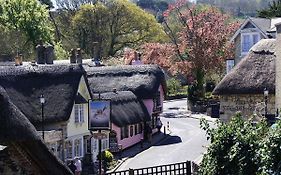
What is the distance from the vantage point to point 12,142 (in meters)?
12.4

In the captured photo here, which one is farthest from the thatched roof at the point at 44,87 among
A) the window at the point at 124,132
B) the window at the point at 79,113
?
the window at the point at 124,132

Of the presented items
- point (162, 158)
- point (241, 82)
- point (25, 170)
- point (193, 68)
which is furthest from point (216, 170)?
point (193, 68)

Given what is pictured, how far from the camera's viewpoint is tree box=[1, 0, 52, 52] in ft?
244

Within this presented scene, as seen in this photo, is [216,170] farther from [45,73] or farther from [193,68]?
[193,68]

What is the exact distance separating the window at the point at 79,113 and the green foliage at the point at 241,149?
18889mm

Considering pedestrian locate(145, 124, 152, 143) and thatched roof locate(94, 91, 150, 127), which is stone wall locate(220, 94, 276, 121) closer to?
thatched roof locate(94, 91, 150, 127)

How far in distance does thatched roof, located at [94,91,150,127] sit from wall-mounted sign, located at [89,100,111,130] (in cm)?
1315

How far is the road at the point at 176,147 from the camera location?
37844 millimetres

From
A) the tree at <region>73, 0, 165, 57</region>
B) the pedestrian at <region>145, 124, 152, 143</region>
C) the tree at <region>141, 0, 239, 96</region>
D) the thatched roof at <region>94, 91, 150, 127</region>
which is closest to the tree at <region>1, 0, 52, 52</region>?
the tree at <region>73, 0, 165, 57</region>

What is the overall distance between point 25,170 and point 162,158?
26.6 meters

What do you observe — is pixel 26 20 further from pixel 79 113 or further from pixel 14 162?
pixel 14 162

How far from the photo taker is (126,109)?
152 ft

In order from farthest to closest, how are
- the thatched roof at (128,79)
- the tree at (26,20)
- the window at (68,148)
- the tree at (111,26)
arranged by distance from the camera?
the tree at (111,26)
the tree at (26,20)
the thatched roof at (128,79)
the window at (68,148)

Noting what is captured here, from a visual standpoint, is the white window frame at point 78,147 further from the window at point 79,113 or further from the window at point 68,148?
the window at point 79,113
